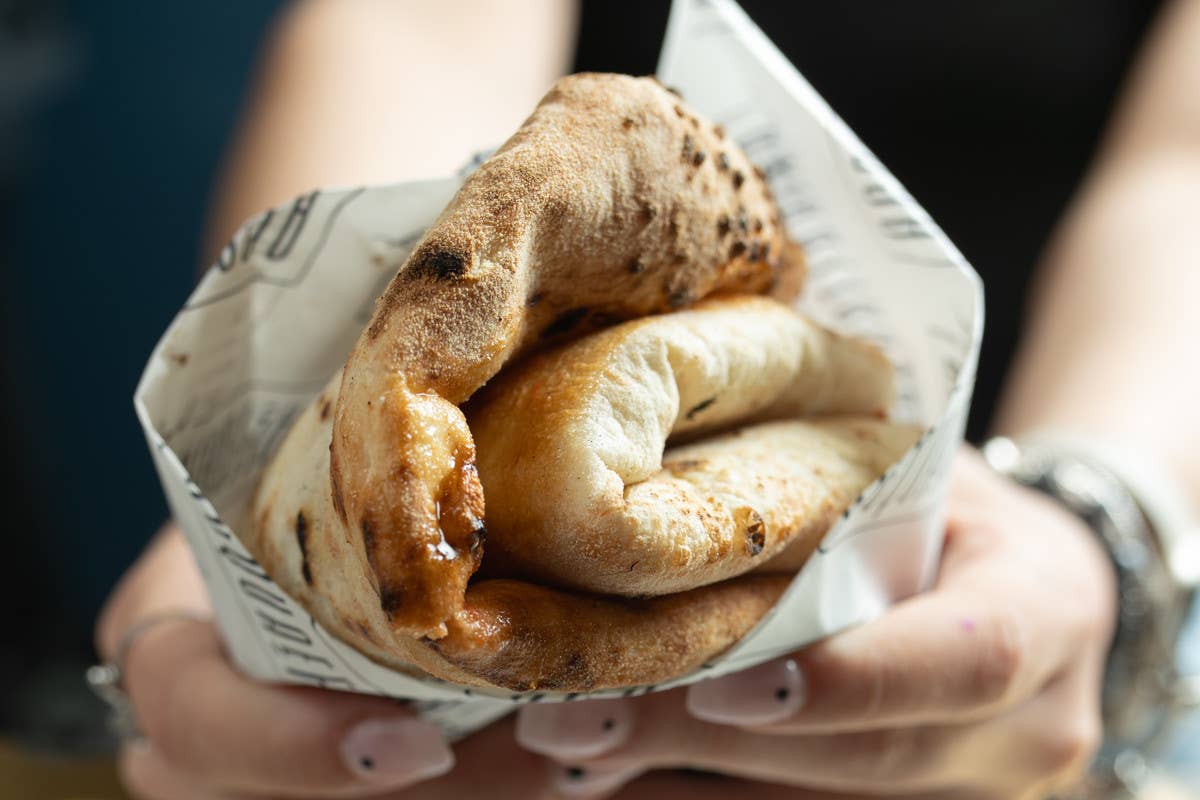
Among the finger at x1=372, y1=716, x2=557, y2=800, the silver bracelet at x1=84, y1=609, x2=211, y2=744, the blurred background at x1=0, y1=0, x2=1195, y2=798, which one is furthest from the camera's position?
the blurred background at x1=0, y1=0, x2=1195, y2=798

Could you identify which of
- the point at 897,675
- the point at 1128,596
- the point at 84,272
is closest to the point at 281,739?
the point at 897,675

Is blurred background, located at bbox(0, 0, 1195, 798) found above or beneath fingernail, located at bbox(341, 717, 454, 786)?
beneath

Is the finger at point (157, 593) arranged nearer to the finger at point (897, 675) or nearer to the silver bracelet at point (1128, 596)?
the finger at point (897, 675)

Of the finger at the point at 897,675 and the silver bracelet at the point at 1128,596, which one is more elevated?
the finger at the point at 897,675

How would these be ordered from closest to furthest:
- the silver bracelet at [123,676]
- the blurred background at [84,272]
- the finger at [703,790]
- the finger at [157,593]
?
the finger at [703,790] → the silver bracelet at [123,676] → the finger at [157,593] → the blurred background at [84,272]

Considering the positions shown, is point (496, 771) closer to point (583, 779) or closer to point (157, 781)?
point (583, 779)

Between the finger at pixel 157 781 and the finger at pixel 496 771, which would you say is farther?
the finger at pixel 157 781

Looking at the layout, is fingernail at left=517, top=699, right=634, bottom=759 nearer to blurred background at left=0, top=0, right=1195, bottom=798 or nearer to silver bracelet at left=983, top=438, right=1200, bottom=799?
silver bracelet at left=983, top=438, right=1200, bottom=799

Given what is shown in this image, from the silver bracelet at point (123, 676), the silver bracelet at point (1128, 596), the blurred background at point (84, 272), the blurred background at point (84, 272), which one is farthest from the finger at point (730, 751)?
the blurred background at point (84, 272)

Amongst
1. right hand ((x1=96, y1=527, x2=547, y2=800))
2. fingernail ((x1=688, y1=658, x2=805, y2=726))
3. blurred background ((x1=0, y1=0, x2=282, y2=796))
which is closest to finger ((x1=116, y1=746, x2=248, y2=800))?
right hand ((x1=96, y1=527, x2=547, y2=800))
